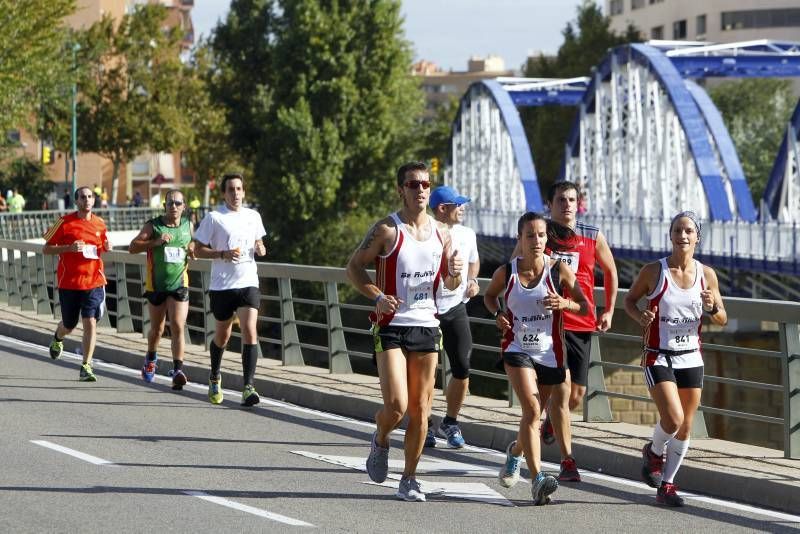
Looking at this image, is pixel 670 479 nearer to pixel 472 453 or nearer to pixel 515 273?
pixel 515 273

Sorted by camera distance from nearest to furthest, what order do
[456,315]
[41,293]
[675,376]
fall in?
[675,376] < [456,315] < [41,293]

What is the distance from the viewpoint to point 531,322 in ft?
32.9

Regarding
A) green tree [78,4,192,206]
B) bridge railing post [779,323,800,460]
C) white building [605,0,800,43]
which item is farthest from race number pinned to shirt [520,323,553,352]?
white building [605,0,800,43]

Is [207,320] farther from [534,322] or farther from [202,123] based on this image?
[202,123]

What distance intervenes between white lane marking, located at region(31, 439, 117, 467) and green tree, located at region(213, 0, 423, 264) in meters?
55.6

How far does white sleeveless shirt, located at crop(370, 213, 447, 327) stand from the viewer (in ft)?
32.0

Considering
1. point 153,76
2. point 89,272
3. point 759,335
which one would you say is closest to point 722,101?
point 153,76

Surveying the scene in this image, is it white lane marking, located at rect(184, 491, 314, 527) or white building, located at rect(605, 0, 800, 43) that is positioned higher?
white building, located at rect(605, 0, 800, 43)

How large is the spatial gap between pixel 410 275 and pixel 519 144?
204 ft

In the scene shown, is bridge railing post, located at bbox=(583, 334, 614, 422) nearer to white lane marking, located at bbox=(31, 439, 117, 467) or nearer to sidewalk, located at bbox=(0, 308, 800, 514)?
sidewalk, located at bbox=(0, 308, 800, 514)

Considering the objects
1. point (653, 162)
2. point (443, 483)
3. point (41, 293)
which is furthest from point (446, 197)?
point (653, 162)

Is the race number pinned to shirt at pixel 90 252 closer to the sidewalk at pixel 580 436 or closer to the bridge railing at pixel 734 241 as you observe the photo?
the sidewalk at pixel 580 436

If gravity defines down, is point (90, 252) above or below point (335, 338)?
above

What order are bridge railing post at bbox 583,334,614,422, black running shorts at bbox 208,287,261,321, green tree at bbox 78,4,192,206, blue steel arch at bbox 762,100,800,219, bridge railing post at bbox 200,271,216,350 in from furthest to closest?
green tree at bbox 78,4,192,206, blue steel arch at bbox 762,100,800,219, bridge railing post at bbox 200,271,216,350, black running shorts at bbox 208,287,261,321, bridge railing post at bbox 583,334,614,422
